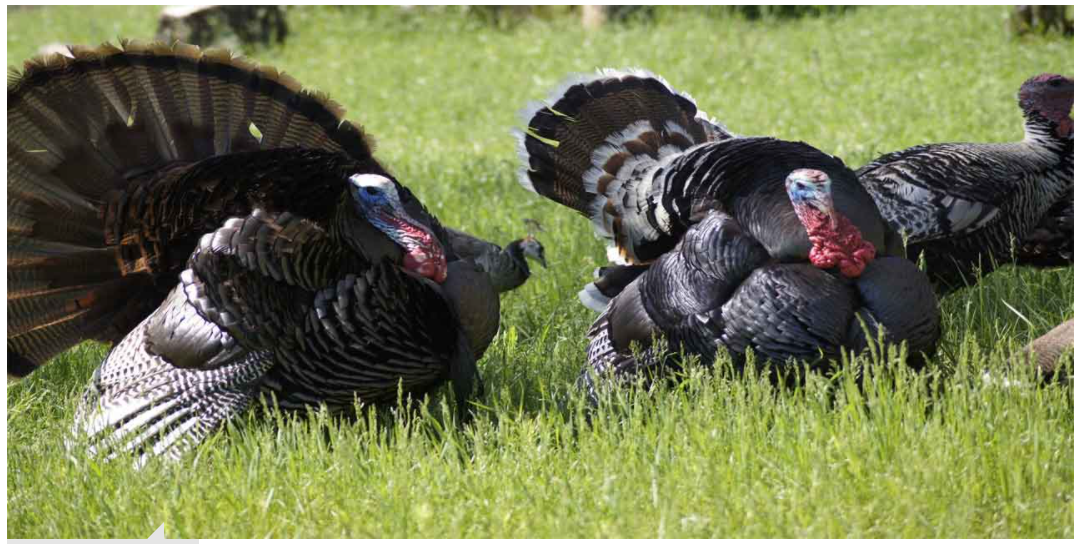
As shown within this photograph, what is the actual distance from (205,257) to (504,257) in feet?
6.26

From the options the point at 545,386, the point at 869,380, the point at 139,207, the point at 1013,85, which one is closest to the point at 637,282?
the point at 545,386

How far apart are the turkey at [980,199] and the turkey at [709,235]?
37.5 inches

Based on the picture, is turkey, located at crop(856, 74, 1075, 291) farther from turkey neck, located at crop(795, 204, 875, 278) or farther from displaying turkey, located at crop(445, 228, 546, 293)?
displaying turkey, located at crop(445, 228, 546, 293)

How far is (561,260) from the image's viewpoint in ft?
20.9

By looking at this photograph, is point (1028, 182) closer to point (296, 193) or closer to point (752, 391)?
point (752, 391)

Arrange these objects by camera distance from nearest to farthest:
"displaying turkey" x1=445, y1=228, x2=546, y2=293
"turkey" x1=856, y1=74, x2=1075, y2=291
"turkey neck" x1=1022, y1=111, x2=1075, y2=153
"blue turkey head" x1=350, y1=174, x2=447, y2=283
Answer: "blue turkey head" x1=350, y1=174, x2=447, y2=283
"turkey" x1=856, y1=74, x2=1075, y2=291
"displaying turkey" x1=445, y1=228, x2=546, y2=293
"turkey neck" x1=1022, y1=111, x2=1075, y2=153

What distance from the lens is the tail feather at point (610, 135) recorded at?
5035mm

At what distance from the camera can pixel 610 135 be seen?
506cm

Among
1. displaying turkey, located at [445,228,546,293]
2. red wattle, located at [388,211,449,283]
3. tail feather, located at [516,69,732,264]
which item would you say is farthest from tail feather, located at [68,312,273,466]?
displaying turkey, located at [445,228,546,293]

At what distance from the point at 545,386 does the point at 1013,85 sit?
274 inches

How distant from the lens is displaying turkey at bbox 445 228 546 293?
574cm

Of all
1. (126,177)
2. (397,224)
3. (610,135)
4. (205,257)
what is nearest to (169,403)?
(205,257)

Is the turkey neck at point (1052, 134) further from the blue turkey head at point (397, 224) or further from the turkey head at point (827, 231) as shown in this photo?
the blue turkey head at point (397, 224)

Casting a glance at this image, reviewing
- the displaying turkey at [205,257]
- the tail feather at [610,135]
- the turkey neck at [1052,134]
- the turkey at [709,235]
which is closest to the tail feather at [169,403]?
the displaying turkey at [205,257]
